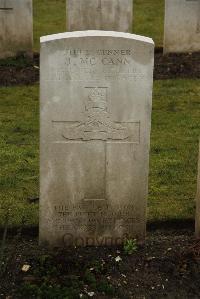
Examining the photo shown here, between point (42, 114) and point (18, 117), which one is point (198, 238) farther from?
point (18, 117)

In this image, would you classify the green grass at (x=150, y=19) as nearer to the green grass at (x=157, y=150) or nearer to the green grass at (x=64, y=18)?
the green grass at (x=64, y=18)

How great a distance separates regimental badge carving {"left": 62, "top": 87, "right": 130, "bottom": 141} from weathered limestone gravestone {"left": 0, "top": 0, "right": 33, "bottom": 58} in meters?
6.17

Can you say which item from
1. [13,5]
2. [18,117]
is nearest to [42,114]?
[18,117]

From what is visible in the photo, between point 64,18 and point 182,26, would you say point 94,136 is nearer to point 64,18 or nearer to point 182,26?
point 182,26

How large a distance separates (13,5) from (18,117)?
292 centimetres

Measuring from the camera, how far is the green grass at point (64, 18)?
1270 centimetres

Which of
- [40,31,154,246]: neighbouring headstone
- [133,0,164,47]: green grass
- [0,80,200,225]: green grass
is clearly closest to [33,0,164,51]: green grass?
[133,0,164,47]: green grass

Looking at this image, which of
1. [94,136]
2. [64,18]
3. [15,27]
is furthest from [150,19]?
[94,136]

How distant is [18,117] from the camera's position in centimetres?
835

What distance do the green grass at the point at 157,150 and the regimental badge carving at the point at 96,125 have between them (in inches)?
45.0

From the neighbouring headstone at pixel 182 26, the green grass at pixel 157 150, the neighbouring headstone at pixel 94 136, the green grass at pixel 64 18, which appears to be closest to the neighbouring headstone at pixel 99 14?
the neighbouring headstone at pixel 182 26

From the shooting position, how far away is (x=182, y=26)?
36.1 ft

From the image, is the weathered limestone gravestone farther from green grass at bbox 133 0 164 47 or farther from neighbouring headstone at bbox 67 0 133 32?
green grass at bbox 133 0 164 47

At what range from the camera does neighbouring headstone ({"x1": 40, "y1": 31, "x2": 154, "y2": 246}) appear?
461 cm
